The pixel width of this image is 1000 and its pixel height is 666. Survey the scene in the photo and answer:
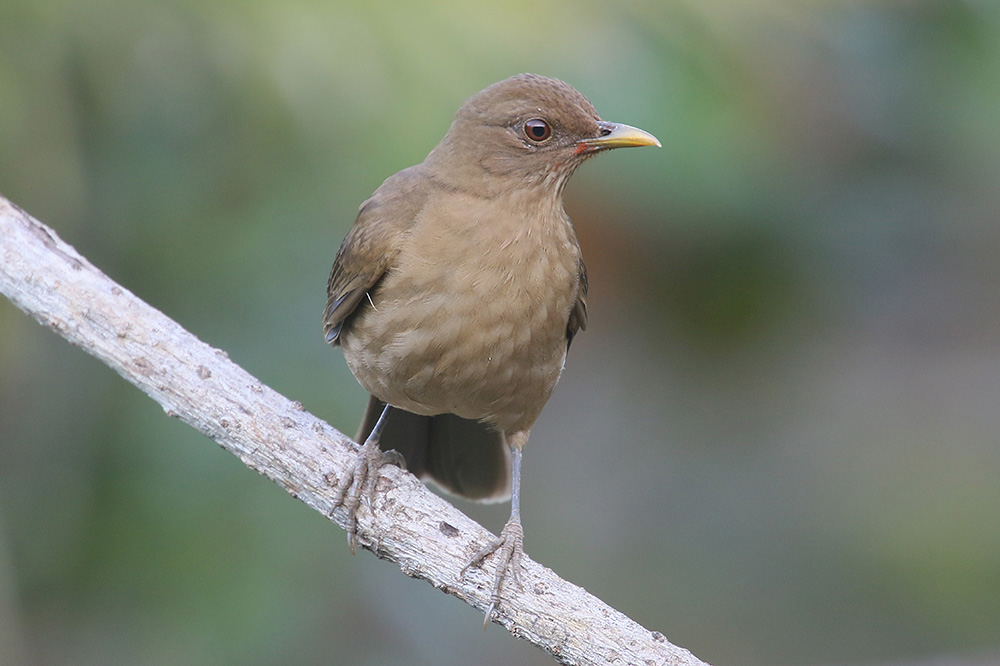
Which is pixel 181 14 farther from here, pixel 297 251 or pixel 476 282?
pixel 476 282

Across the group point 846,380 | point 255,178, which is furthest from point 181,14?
point 846,380

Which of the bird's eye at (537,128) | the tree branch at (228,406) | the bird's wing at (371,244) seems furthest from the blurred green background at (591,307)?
the tree branch at (228,406)

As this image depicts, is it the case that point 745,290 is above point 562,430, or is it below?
above

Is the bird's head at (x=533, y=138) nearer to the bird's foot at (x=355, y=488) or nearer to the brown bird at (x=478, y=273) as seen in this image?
the brown bird at (x=478, y=273)

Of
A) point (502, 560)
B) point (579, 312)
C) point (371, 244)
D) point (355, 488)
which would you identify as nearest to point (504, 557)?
point (502, 560)

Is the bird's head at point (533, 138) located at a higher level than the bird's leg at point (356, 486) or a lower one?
higher

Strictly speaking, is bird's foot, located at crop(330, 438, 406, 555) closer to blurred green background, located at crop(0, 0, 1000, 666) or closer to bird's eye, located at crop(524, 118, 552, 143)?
blurred green background, located at crop(0, 0, 1000, 666)
